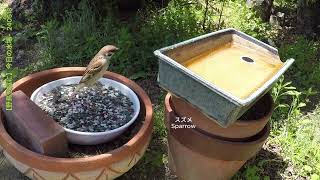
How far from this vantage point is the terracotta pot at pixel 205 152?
251 centimetres

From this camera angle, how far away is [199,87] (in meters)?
2.29

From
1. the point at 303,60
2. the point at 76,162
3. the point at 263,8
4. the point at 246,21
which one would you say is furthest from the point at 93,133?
the point at 263,8

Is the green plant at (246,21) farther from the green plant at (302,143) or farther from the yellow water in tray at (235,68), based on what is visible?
the yellow water in tray at (235,68)

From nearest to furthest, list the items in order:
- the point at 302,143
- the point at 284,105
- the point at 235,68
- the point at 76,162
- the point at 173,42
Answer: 1. the point at 76,162
2. the point at 235,68
3. the point at 302,143
4. the point at 284,105
5. the point at 173,42

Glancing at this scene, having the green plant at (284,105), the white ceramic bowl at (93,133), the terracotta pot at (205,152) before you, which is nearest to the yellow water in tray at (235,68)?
the terracotta pot at (205,152)

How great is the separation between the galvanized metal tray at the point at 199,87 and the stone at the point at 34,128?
72cm

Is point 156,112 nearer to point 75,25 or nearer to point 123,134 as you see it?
point 123,134

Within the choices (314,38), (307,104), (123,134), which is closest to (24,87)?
(123,134)

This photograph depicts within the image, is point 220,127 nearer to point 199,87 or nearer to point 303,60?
point 199,87

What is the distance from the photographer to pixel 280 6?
16.6ft

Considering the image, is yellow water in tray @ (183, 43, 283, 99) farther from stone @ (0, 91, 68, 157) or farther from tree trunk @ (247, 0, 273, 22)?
tree trunk @ (247, 0, 273, 22)

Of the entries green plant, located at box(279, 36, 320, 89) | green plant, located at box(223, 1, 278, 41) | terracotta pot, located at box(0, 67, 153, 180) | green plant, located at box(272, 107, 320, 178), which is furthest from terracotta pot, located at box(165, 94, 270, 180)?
green plant, located at box(223, 1, 278, 41)

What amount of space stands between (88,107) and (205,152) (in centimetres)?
85

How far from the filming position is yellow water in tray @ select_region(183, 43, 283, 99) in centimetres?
240
